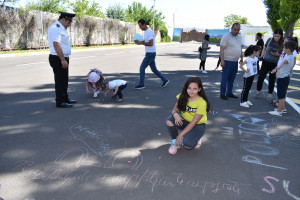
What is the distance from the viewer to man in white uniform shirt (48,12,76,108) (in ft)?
15.6

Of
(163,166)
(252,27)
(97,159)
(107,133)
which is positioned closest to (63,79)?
(107,133)

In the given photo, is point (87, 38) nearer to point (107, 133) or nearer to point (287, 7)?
point (287, 7)

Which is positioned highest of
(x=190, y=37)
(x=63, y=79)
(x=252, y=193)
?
(x=190, y=37)

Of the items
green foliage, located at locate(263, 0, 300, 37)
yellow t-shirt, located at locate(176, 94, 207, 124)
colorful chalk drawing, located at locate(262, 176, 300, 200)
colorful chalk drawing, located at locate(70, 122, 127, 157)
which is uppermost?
green foliage, located at locate(263, 0, 300, 37)

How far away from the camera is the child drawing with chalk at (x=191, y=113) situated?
10.9 ft

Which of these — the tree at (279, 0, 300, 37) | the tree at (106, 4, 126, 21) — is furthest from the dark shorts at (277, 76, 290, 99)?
the tree at (106, 4, 126, 21)

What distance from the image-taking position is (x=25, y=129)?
163 inches

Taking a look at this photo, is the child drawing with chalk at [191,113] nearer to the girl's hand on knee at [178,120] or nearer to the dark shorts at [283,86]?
the girl's hand on knee at [178,120]

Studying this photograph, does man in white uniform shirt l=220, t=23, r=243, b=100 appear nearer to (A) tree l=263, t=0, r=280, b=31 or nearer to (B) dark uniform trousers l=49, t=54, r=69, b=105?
(B) dark uniform trousers l=49, t=54, r=69, b=105

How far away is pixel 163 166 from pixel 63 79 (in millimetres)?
3133

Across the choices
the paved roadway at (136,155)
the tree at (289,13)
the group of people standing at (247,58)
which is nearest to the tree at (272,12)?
the tree at (289,13)

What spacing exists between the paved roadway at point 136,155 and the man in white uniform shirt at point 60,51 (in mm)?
411

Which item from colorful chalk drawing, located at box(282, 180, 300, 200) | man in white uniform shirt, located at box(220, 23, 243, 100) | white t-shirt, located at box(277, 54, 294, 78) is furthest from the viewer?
man in white uniform shirt, located at box(220, 23, 243, 100)

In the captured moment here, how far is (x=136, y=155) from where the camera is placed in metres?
3.34
